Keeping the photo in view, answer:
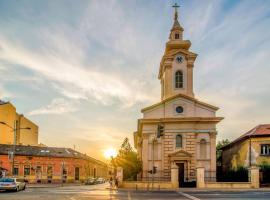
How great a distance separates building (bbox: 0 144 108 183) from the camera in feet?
244

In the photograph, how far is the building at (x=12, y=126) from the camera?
77069 mm

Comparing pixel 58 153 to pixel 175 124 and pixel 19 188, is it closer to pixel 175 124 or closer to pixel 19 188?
pixel 175 124

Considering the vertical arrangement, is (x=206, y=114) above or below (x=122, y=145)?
above

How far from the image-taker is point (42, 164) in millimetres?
77062

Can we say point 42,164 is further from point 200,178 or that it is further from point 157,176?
point 200,178

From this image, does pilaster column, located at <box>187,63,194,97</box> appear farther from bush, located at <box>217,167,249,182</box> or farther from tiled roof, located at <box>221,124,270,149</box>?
bush, located at <box>217,167,249,182</box>

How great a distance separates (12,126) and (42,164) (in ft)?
35.2

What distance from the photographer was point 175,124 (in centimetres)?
5172

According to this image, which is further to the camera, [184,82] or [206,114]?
[184,82]

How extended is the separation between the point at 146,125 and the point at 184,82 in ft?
26.6

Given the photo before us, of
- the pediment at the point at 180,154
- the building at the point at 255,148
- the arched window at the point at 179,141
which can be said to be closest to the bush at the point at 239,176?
the building at the point at 255,148

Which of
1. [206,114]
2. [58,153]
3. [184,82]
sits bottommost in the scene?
[58,153]

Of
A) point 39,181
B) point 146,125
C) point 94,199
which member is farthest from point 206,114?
point 39,181

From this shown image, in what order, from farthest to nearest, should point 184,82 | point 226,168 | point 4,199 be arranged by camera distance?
point 226,168
point 184,82
point 4,199
